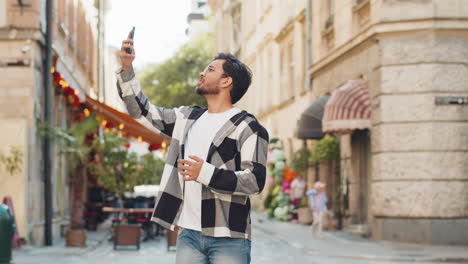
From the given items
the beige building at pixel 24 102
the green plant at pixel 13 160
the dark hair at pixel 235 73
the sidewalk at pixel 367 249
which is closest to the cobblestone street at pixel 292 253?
the sidewalk at pixel 367 249

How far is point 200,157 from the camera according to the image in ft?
14.1

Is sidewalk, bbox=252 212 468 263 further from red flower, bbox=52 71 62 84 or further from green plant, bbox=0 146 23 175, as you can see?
red flower, bbox=52 71 62 84

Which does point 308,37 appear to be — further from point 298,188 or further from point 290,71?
point 290,71

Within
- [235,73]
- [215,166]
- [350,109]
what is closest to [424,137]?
[350,109]

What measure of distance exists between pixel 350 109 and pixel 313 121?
13.3 feet

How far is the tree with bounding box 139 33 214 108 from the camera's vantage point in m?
62.7

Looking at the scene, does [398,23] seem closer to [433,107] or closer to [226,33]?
[433,107]

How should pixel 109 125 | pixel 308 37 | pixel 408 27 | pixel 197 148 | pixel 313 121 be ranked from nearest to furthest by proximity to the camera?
pixel 197 148 < pixel 408 27 < pixel 109 125 < pixel 313 121 < pixel 308 37

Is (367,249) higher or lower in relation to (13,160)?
lower

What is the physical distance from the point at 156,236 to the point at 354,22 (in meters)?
7.29

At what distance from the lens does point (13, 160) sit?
1609 centimetres

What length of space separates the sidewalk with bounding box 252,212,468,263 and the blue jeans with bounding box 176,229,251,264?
406 inches

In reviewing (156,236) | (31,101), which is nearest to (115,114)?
(31,101)

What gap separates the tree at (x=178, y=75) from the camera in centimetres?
6272
